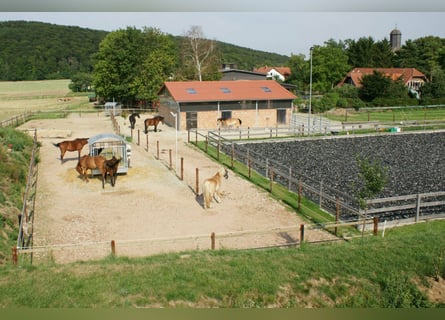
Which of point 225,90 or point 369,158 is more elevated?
point 225,90

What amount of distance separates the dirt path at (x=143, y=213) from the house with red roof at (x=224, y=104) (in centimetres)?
887

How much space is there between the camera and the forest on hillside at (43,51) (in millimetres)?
69438

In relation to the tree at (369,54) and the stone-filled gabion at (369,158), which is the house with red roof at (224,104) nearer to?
the stone-filled gabion at (369,158)

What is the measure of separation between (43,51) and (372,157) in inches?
2833

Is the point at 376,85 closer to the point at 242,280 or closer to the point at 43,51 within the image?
the point at 242,280

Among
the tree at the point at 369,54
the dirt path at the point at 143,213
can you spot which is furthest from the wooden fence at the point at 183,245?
the tree at the point at 369,54

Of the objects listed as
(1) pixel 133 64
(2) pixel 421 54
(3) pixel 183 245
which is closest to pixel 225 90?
(1) pixel 133 64

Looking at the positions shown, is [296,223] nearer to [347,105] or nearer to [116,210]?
[116,210]

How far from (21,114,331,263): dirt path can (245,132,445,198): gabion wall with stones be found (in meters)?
2.07

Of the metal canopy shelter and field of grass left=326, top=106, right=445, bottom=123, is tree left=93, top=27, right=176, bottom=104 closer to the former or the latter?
field of grass left=326, top=106, right=445, bottom=123

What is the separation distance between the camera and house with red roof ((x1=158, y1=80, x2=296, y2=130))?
24.0m

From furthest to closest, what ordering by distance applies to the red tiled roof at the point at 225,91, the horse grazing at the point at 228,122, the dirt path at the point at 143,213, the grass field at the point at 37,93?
the grass field at the point at 37,93, the red tiled roof at the point at 225,91, the horse grazing at the point at 228,122, the dirt path at the point at 143,213

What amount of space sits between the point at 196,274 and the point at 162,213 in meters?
4.50

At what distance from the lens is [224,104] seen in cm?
2470
